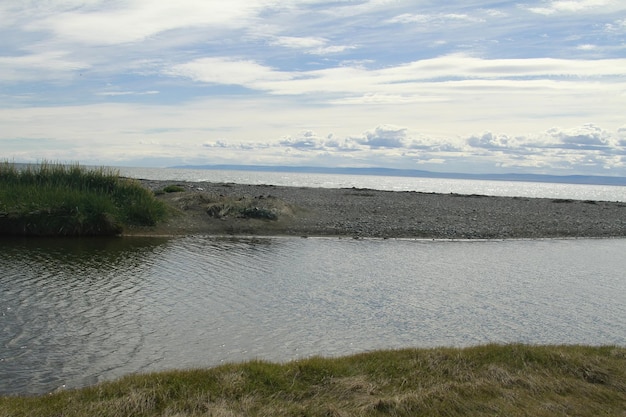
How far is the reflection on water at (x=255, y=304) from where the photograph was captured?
1312cm

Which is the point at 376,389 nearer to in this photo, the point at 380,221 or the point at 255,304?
the point at 255,304

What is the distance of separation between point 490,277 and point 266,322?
1285cm

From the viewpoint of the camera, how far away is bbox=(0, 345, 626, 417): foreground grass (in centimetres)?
895

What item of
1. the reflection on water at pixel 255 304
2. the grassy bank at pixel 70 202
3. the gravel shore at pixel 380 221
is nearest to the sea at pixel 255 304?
the reflection on water at pixel 255 304

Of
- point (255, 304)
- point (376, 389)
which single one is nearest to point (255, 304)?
point (255, 304)

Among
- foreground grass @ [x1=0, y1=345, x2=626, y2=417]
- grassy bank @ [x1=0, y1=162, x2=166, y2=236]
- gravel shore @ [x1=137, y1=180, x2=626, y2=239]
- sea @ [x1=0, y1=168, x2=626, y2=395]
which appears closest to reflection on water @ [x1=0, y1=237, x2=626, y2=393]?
sea @ [x1=0, y1=168, x2=626, y2=395]

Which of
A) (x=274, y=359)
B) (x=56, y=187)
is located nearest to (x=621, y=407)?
(x=274, y=359)

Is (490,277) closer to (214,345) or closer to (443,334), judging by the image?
(443,334)

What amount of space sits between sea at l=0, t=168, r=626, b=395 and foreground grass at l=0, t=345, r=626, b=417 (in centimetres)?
215

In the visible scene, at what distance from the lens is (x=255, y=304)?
17766mm

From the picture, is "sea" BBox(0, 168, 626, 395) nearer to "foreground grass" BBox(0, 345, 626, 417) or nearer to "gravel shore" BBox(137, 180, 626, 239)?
"foreground grass" BBox(0, 345, 626, 417)

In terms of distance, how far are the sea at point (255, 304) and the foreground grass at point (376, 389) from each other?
2.15 metres

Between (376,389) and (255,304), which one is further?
(255,304)

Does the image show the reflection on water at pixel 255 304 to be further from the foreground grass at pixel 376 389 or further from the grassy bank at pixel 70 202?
the foreground grass at pixel 376 389
